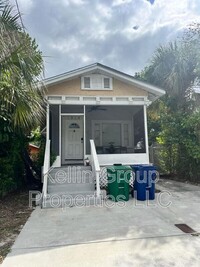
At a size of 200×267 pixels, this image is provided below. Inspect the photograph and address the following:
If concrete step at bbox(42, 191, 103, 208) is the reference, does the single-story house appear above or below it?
above

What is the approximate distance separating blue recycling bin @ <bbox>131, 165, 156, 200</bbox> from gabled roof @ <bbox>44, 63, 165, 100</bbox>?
410 centimetres

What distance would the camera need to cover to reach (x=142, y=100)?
10.6m

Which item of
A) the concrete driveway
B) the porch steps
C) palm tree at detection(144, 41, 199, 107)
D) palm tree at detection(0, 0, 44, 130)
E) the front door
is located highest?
palm tree at detection(144, 41, 199, 107)

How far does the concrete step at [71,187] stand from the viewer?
8109mm

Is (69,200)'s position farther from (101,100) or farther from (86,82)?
(86,82)

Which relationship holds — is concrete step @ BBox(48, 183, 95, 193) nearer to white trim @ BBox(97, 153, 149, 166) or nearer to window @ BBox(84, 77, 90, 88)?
white trim @ BBox(97, 153, 149, 166)

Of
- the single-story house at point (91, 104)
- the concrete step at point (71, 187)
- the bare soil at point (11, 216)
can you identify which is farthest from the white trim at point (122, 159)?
the bare soil at point (11, 216)

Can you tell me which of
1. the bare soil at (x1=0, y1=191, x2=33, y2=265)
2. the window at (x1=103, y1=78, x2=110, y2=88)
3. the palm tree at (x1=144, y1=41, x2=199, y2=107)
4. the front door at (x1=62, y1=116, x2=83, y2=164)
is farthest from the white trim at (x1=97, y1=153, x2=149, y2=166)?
the palm tree at (x1=144, y1=41, x2=199, y2=107)

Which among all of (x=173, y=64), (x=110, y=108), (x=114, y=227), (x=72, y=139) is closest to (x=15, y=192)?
(x=72, y=139)

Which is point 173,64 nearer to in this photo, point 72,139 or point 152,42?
point 152,42

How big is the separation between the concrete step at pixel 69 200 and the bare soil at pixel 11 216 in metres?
0.65

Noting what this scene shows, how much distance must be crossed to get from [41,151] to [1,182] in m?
2.53

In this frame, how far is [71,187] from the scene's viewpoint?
8.24 m

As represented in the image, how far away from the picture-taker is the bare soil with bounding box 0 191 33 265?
460 centimetres
